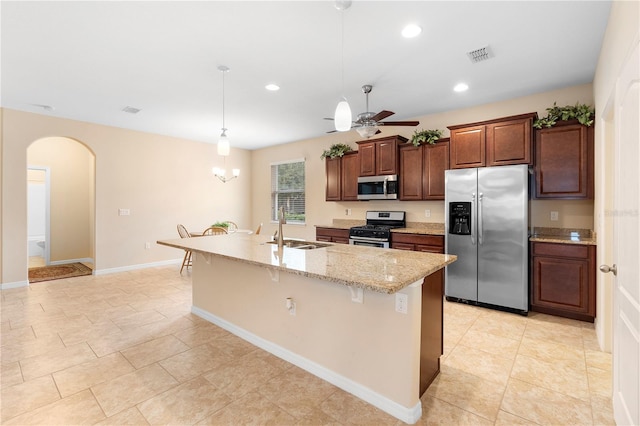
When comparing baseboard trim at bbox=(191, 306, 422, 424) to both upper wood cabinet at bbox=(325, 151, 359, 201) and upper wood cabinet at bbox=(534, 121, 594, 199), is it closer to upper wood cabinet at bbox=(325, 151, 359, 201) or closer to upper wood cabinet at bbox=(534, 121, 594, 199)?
upper wood cabinet at bbox=(534, 121, 594, 199)

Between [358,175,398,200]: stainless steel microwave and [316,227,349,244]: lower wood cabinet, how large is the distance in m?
0.67

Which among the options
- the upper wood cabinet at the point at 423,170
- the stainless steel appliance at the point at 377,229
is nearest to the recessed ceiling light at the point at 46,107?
the stainless steel appliance at the point at 377,229

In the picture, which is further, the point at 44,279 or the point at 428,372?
the point at 44,279

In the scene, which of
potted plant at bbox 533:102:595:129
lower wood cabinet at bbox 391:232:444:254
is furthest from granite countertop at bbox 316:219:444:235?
potted plant at bbox 533:102:595:129

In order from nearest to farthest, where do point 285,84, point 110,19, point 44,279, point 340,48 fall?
point 110,19
point 340,48
point 285,84
point 44,279

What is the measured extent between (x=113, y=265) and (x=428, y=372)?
5701mm

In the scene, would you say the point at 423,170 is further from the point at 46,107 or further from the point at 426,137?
the point at 46,107

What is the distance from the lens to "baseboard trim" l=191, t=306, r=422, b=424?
6.00 ft

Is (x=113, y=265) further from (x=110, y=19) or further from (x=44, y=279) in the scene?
(x=110, y=19)

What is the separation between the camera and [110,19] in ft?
7.93

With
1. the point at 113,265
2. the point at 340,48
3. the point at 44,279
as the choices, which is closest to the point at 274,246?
the point at 340,48

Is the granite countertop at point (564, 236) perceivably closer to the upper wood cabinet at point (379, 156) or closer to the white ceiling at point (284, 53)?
the white ceiling at point (284, 53)

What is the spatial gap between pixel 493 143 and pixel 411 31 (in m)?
1.95

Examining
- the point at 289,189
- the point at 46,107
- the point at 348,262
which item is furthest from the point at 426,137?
the point at 46,107
